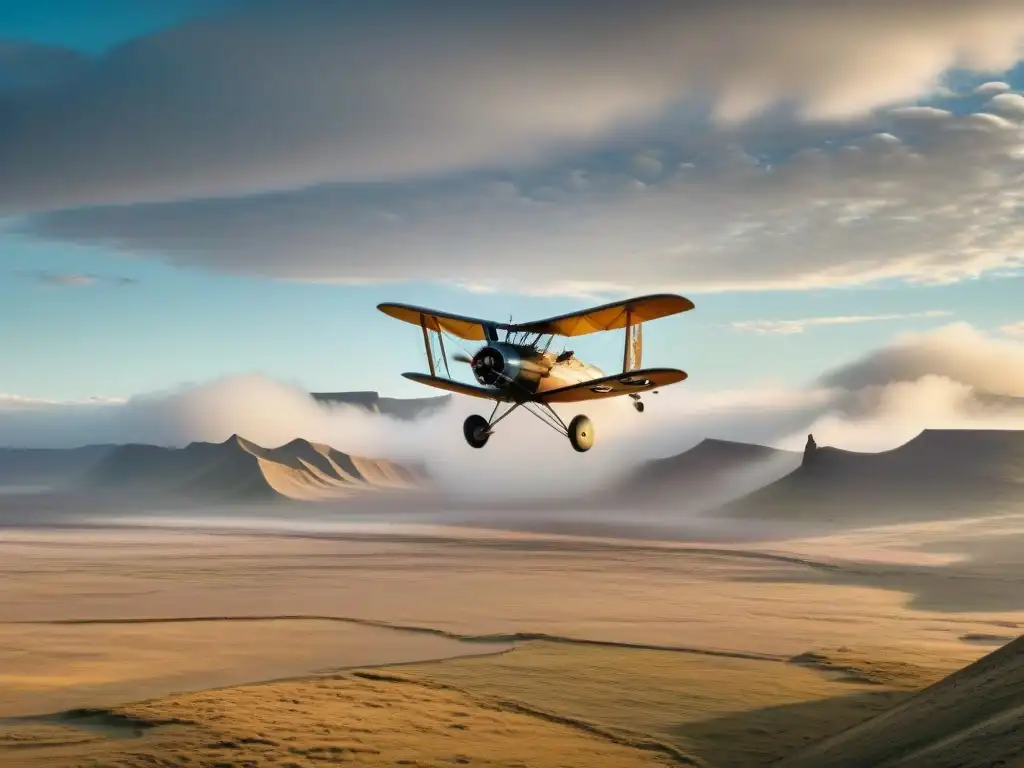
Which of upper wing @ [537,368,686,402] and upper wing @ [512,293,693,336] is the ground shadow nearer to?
upper wing @ [537,368,686,402]

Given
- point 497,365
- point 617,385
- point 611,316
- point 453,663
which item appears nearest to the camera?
point 617,385

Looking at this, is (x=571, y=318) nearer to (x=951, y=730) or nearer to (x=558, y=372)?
(x=558, y=372)

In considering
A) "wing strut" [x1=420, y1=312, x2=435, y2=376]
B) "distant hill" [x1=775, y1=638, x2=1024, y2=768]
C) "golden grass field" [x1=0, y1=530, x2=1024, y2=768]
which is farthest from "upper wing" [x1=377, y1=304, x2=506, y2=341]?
"distant hill" [x1=775, y1=638, x2=1024, y2=768]

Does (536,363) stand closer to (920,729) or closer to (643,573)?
(920,729)

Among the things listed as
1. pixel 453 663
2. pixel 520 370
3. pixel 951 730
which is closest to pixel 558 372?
pixel 520 370

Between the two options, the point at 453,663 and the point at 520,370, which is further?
the point at 453,663

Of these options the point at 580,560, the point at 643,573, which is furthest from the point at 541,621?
the point at 580,560
